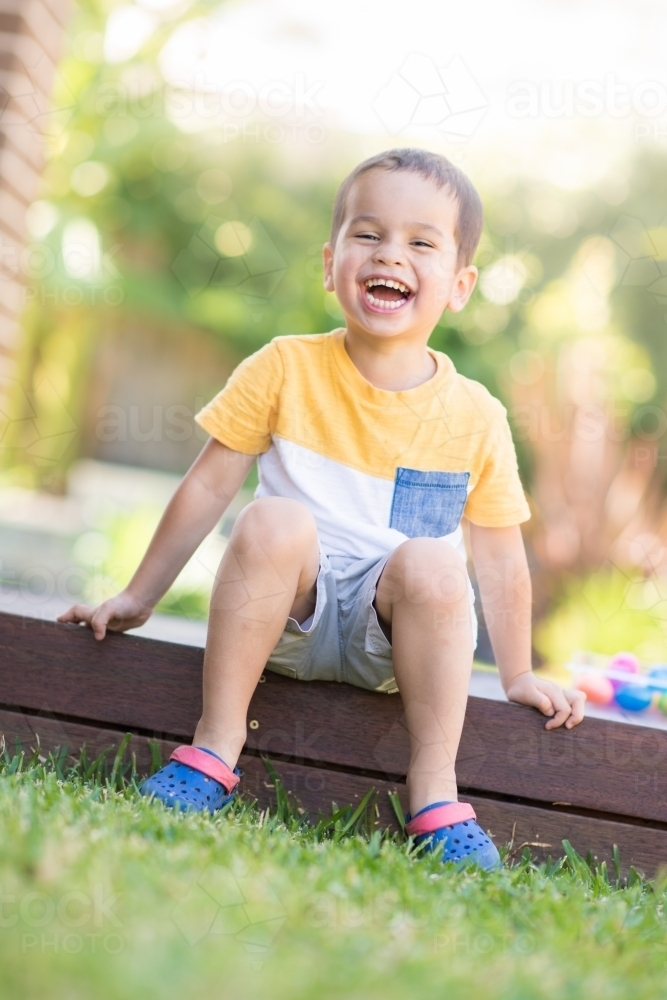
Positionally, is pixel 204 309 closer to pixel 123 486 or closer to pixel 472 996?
pixel 123 486

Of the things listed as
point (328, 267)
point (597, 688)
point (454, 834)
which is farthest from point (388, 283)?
point (597, 688)

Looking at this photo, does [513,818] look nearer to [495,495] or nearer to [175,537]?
[495,495]

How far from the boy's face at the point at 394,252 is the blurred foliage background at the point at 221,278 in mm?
3729

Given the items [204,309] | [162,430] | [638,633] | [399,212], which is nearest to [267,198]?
[204,309]

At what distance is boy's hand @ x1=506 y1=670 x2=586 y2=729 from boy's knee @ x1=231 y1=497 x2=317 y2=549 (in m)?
0.36

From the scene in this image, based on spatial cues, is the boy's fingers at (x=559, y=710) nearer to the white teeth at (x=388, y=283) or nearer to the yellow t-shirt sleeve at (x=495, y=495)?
the yellow t-shirt sleeve at (x=495, y=495)

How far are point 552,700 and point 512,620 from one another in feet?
0.42

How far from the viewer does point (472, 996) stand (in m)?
0.65

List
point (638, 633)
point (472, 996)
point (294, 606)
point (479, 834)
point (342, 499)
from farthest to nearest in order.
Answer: point (638, 633) → point (342, 499) → point (294, 606) → point (479, 834) → point (472, 996)

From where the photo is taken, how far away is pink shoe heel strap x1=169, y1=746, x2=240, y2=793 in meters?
1.17

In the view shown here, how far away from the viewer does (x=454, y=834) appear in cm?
116

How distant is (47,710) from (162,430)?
18.7ft

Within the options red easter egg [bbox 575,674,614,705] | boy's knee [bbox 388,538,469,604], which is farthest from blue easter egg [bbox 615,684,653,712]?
boy's knee [bbox 388,538,469,604]

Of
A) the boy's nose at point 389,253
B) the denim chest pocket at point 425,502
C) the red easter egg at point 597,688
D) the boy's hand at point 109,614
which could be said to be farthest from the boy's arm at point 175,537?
the red easter egg at point 597,688
